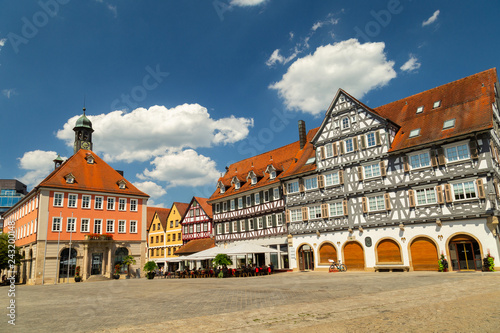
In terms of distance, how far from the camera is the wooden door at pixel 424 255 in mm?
26766

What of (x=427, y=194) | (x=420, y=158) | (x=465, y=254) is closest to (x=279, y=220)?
(x=427, y=194)

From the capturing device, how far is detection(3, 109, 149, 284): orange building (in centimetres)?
4065

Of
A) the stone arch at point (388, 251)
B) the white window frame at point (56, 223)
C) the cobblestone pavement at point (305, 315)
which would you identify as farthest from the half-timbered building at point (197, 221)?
the cobblestone pavement at point (305, 315)

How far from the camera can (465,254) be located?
25.4m

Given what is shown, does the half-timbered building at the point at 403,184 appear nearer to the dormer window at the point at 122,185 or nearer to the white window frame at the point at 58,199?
the dormer window at the point at 122,185

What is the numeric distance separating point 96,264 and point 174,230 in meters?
19.5

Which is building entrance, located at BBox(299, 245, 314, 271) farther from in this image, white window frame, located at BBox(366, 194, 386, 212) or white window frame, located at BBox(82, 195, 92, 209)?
white window frame, located at BBox(82, 195, 92, 209)

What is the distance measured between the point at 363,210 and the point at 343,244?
3.66 m

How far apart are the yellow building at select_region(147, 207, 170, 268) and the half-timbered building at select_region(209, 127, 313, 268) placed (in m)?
20.3

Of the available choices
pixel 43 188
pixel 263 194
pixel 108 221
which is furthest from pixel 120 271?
pixel 263 194

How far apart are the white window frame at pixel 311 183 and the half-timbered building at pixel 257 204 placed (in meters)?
3.74

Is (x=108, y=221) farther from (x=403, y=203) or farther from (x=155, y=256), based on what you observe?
(x=403, y=203)

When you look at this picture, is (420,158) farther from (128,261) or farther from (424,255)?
(128,261)

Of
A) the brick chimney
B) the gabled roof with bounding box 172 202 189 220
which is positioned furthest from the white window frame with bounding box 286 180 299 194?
the gabled roof with bounding box 172 202 189 220
